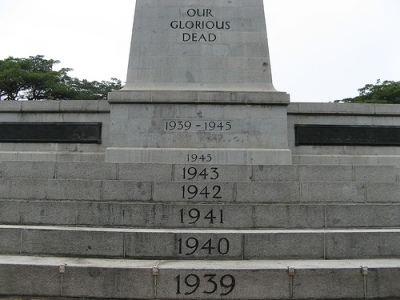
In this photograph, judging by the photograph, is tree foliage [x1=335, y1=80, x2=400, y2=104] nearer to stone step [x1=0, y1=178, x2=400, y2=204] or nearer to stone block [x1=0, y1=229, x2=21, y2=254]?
stone step [x1=0, y1=178, x2=400, y2=204]

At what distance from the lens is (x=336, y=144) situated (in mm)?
10758

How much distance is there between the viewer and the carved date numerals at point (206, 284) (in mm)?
5145

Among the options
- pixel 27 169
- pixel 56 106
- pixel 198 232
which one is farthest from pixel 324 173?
pixel 56 106

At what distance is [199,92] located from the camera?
33.4 ft

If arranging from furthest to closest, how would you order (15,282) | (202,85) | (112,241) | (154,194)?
(202,85)
(154,194)
(112,241)
(15,282)

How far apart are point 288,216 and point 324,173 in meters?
1.99

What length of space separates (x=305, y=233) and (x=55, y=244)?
4.08m

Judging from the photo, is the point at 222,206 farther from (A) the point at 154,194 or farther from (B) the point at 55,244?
(B) the point at 55,244

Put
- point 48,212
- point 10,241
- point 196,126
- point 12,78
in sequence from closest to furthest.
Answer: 1. point 10,241
2. point 48,212
3. point 196,126
4. point 12,78

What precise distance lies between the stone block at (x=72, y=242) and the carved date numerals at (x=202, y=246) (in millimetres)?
987

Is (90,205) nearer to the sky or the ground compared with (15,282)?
nearer to the sky

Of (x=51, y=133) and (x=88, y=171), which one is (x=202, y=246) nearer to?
(x=88, y=171)

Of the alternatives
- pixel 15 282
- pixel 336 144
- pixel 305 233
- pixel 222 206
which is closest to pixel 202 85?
pixel 336 144

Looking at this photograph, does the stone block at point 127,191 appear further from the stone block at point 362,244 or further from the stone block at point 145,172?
the stone block at point 362,244
